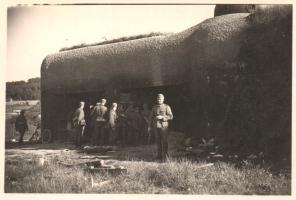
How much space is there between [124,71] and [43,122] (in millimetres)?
2525

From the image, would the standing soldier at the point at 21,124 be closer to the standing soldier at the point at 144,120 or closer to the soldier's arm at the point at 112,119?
the soldier's arm at the point at 112,119

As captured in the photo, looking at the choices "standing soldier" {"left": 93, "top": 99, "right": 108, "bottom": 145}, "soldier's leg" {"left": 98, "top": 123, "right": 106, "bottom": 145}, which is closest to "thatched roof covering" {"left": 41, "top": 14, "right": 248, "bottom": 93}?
"standing soldier" {"left": 93, "top": 99, "right": 108, "bottom": 145}

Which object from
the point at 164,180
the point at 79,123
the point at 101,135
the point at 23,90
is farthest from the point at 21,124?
the point at 164,180

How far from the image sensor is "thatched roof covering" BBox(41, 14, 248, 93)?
7723 mm

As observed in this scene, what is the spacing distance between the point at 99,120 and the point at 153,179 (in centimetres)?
256

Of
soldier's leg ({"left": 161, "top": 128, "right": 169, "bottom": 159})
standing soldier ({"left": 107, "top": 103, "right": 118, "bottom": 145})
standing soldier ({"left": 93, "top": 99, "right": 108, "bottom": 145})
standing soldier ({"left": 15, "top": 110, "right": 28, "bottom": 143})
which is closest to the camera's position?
soldier's leg ({"left": 161, "top": 128, "right": 169, "bottom": 159})

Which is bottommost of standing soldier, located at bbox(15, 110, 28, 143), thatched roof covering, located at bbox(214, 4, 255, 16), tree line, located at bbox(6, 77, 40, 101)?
standing soldier, located at bbox(15, 110, 28, 143)

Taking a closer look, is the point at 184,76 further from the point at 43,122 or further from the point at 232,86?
the point at 43,122

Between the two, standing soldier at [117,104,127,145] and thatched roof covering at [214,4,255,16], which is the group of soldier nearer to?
standing soldier at [117,104,127,145]

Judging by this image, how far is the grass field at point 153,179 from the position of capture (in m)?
6.60

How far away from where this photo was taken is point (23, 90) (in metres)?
9.11

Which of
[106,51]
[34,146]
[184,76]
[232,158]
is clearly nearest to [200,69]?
[184,76]

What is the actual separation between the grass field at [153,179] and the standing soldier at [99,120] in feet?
5.00

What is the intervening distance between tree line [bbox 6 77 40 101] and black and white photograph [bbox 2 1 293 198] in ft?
0.14
